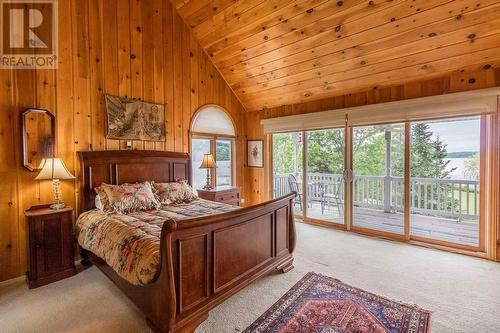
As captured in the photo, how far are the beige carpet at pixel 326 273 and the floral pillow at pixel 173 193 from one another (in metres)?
1.18

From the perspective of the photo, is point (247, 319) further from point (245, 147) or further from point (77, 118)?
point (245, 147)

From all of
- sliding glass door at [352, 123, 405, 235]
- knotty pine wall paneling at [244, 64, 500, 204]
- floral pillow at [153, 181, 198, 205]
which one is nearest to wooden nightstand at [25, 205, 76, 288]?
floral pillow at [153, 181, 198, 205]

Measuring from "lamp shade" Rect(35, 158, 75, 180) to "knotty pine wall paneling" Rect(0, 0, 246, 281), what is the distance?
0.35 meters

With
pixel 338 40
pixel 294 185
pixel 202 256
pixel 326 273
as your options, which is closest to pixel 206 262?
pixel 202 256

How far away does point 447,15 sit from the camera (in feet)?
8.82

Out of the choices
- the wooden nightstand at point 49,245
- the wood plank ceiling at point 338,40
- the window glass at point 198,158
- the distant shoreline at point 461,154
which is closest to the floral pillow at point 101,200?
the wooden nightstand at point 49,245

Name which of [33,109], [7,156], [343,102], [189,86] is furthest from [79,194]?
[343,102]

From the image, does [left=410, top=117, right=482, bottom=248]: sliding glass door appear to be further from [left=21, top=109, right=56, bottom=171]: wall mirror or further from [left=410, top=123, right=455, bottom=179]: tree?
[left=21, top=109, right=56, bottom=171]: wall mirror

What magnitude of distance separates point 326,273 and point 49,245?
3.06m

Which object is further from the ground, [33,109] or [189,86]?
[189,86]

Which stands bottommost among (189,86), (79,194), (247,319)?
(247,319)

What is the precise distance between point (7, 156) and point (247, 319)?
3.06 meters

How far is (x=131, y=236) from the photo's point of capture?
2131 mm

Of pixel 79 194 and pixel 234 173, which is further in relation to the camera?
pixel 234 173
